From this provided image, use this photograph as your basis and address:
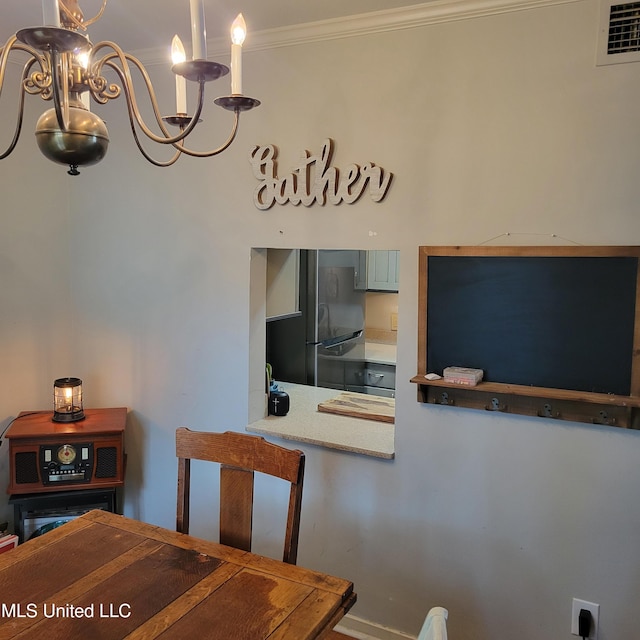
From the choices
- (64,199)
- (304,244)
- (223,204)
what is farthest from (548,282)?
(64,199)

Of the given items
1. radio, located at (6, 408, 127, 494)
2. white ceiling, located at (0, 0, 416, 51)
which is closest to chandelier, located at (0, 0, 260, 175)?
white ceiling, located at (0, 0, 416, 51)

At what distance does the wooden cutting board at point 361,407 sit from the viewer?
9.11 feet

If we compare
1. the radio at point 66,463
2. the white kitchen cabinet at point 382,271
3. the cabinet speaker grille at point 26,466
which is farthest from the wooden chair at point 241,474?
the white kitchen cabinet at point 382,271

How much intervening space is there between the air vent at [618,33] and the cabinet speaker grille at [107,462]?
8.21 ft

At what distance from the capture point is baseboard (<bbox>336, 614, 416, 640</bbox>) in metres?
2.47

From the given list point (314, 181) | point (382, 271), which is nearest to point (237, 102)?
point (314, 181)

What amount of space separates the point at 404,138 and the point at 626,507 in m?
1.55

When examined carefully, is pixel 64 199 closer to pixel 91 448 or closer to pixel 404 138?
pixel 91 448

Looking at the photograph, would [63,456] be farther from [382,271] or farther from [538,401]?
[382,271]

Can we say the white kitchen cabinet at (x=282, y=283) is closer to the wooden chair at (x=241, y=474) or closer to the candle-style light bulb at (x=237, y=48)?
the wooden chair at (x=241, y=474)

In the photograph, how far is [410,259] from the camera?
2307 millimetres

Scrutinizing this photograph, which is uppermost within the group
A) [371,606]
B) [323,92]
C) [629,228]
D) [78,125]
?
[323,92]

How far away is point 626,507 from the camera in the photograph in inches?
79.8

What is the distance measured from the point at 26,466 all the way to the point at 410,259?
1.91 metres
